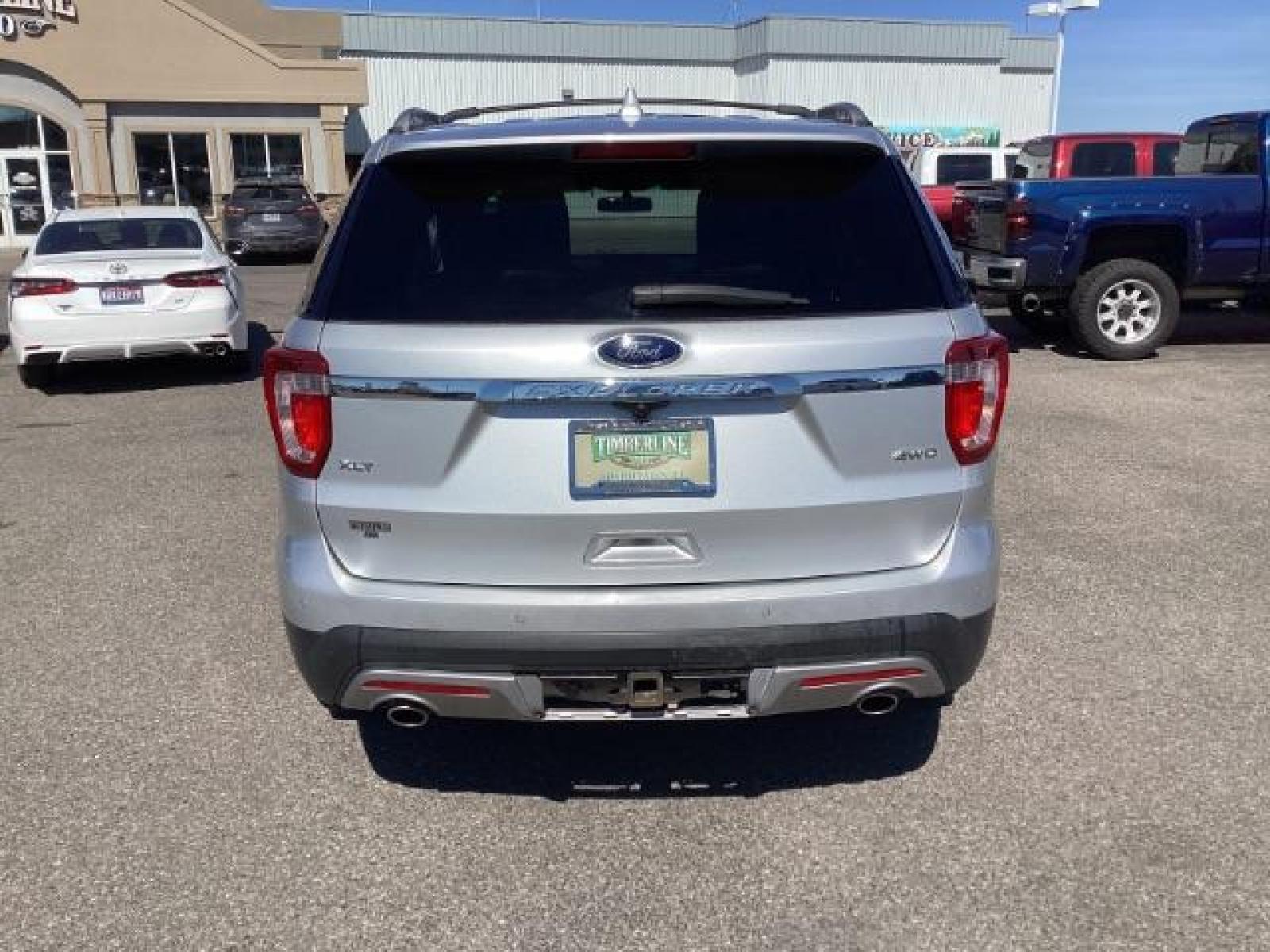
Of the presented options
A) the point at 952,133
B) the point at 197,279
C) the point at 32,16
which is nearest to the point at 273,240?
the point at 32,16

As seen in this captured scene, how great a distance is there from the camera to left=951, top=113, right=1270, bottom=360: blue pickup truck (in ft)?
33.9

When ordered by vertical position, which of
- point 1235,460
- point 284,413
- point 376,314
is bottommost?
→ point 1235,460

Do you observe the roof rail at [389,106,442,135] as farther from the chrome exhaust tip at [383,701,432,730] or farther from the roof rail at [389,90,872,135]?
the chrome exhaust tip at [383,701,432,730]

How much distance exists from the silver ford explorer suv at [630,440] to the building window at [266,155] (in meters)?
30.3

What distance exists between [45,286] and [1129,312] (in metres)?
9.29

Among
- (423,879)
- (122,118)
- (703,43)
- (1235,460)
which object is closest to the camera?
(423,879)

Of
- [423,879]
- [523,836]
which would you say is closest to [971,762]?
[523,836]

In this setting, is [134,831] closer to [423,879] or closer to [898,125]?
[423,879]

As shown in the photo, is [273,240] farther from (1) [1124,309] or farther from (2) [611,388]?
(2) [611,388]

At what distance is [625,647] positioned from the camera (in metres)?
2.82

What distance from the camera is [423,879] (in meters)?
3.05

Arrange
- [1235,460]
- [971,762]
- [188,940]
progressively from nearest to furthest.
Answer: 1. [188,940]
2. [971,762]
3. [1235,460]

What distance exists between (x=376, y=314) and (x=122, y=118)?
3124 centimetres

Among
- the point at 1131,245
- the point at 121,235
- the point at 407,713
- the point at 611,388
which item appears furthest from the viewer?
the point at 1131,245
